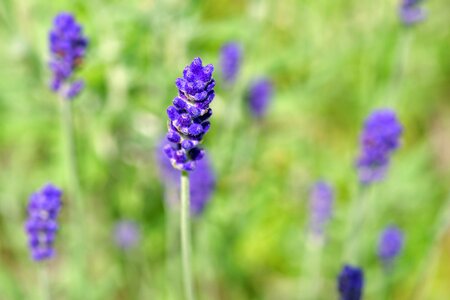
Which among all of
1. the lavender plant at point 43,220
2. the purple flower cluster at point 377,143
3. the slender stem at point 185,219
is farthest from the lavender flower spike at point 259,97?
the slender stem at point 185,219

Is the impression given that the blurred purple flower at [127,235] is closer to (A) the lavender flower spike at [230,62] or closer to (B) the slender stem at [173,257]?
(B) the slender stem at [173,257]

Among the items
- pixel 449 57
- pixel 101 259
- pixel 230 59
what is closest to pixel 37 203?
pixel 230 59

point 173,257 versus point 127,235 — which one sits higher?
point 127,235

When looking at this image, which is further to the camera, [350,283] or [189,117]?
[350,283]

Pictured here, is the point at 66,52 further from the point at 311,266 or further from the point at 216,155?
the point at 311,266

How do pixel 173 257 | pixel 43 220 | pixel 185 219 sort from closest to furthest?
pixel 185 219 → pixel 43 220 → pixel 173 257

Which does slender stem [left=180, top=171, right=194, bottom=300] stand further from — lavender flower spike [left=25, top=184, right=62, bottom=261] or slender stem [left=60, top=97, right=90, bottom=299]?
slender stem [left=60, top=97, right=90, bottom=299]

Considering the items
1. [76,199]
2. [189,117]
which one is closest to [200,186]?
[76,199]
